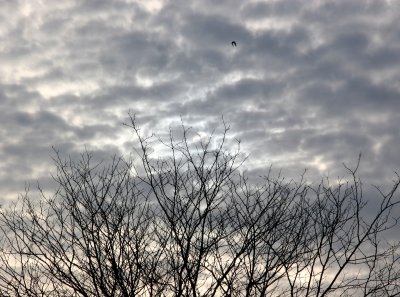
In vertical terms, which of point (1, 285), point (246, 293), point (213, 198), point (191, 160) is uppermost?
point (191, 160)

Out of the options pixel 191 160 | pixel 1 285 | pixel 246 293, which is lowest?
pixel 246 293

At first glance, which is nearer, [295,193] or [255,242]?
[255,242]

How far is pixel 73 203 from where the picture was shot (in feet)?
35.9

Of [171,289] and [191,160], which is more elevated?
[191,160]

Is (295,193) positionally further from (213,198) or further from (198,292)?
(198,292)

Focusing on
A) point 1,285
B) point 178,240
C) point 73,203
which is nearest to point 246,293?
point 178,240

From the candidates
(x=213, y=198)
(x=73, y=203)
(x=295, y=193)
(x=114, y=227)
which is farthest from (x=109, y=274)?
(x=295, y=193)

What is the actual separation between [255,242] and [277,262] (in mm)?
496

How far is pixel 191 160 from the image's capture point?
11.1m

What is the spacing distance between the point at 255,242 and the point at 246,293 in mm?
892

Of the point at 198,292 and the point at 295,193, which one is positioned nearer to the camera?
the point at 198,292

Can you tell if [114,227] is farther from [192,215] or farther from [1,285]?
[1,285]

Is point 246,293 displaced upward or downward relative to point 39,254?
downward

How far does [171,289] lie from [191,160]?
229 cm
